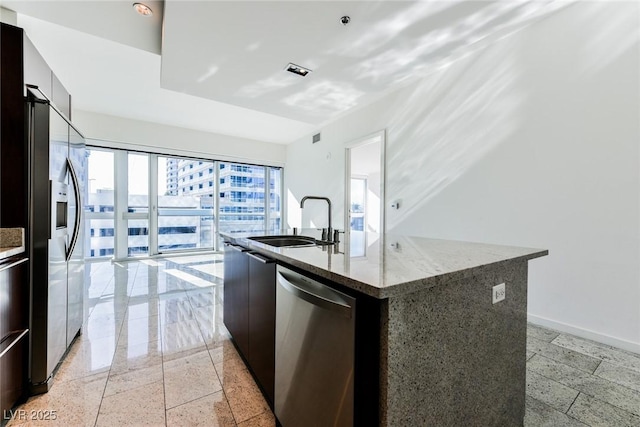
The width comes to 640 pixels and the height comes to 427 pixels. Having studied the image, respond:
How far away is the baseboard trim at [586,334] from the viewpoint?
1.99 metres

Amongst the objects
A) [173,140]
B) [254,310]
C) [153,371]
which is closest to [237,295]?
[254,310]

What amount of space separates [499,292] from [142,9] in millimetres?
3303

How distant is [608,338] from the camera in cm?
209

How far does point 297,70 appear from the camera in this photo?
303 centimetres

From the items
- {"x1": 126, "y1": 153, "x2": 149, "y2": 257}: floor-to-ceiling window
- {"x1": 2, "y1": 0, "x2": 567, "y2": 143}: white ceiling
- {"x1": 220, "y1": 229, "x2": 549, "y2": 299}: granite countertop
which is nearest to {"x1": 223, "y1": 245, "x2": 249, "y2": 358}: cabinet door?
{"x1": 220, "y1": 229, "x2": 549, "y2": 299}: granite countertop

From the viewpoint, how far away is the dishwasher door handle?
33.5 inches

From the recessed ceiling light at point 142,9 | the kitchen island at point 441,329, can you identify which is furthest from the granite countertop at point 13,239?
the recessed ceiling light at point 142,9

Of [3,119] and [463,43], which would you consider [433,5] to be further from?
[3,119]

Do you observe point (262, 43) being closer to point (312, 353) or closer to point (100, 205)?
point (312, 353)

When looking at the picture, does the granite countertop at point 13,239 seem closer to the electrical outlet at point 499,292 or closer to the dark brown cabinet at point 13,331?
the dark brown cabinet at point 13,331

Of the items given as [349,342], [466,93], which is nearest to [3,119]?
[349,342]

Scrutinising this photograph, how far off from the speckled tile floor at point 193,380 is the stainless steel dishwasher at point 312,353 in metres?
0.40

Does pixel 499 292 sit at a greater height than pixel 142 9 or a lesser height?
lesser

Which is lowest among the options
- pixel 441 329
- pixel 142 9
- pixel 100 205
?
pixel 441 329
